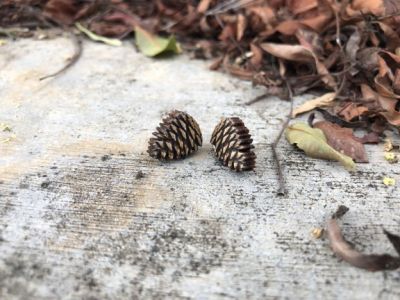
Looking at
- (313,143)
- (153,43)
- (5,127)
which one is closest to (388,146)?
(313,143)

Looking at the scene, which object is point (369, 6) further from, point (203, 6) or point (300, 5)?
point (203, 6)

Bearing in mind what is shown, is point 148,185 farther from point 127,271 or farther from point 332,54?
point 332,54

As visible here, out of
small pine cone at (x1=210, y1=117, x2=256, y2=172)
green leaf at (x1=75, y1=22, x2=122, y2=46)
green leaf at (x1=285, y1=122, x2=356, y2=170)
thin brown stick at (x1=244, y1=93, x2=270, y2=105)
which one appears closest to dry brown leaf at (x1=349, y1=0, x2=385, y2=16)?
thin brown stick at (x1=244, y1=93, x2=270, y2=105)

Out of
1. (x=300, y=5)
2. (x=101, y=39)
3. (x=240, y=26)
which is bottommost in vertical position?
(x=101, y=39)

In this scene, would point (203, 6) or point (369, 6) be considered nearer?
point (369, 6)

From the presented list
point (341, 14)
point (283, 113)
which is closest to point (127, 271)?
point (283, 113)

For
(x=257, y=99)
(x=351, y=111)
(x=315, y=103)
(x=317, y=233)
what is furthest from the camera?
(x=257, y=99)
